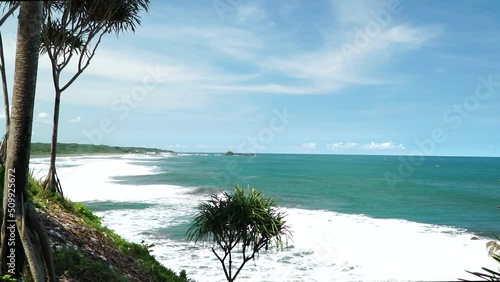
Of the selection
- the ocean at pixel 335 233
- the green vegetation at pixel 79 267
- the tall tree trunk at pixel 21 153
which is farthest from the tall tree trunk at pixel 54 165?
the ocean at pixel 335 233

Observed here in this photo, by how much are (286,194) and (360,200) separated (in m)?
8.58

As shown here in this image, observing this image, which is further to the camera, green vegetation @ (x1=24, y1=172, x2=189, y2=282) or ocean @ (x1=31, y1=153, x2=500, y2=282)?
ocean @ (x1=31, y1=153, x2=500, y2=282)

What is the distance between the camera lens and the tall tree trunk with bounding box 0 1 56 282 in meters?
4.27

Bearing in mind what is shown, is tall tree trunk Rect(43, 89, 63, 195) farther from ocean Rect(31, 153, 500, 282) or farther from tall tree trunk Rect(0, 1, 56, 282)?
ocean Rect(31, 153, 500, 282)

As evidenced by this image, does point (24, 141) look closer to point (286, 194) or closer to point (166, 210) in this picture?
point (166, 210)

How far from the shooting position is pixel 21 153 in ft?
14.1

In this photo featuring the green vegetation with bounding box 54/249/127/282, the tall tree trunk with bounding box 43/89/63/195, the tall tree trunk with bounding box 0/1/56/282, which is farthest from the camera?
the tall tree trunk with bounding box 43/89/63/195

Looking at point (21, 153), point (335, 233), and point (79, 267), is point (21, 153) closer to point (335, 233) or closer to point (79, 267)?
point (79, 267)

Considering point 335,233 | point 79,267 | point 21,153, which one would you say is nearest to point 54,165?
point 79,267

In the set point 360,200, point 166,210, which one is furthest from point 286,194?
point 166,210

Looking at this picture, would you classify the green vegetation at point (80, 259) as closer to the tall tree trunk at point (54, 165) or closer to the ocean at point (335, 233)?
the tall tree trunk at point (54, 165)

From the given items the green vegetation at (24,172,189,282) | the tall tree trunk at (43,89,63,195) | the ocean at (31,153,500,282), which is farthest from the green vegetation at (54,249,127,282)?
the ocean at (31,153,500,282)

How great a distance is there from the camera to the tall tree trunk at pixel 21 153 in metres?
4.27

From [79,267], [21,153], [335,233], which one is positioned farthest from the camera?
[335,233]
